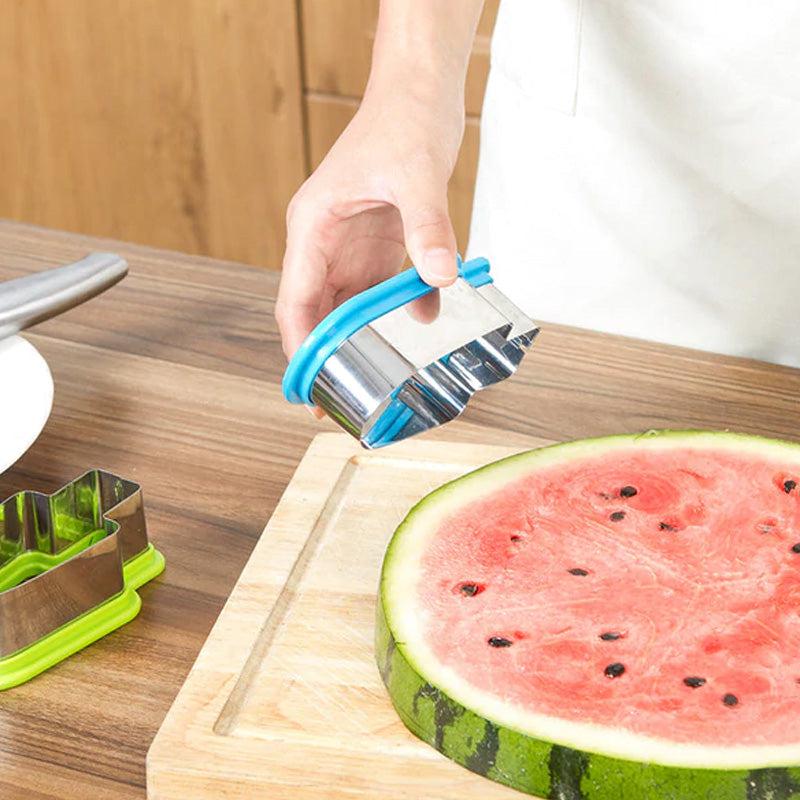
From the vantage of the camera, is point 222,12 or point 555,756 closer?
point 555,756

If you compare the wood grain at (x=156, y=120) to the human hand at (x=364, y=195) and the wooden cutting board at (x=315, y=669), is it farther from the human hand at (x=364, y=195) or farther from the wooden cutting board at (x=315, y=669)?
the wooden cutting board at (x=315, y=669)

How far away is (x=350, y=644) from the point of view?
1.01 metres

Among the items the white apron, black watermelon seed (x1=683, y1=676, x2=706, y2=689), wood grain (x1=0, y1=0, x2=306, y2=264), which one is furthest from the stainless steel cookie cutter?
wood grain (x1=0, y1=0, x2=306, y2=264)

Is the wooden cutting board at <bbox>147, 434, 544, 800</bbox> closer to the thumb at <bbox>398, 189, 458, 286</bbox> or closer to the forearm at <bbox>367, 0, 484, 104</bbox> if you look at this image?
the thumb at <bbox>398, 189, 458, 286</bbox>

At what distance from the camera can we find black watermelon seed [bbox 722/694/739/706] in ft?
2.89

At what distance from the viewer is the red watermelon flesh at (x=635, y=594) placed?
894 mm

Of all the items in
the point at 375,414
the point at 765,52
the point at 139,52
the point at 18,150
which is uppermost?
the point at 765,52

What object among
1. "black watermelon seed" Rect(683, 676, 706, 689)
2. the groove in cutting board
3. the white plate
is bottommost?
the groove in cutting board

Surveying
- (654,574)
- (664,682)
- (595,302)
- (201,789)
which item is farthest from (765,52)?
(201,789)

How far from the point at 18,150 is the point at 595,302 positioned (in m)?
2.10

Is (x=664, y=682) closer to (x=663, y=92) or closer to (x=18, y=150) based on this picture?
(x=663, y=92)

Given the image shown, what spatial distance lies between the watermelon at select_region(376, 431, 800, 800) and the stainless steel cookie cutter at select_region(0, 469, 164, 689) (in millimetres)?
205

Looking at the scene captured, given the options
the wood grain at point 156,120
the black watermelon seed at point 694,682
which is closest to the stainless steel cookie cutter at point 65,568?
the black watermelon seed at point 694,682

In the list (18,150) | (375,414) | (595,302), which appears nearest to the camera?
(375,414)
